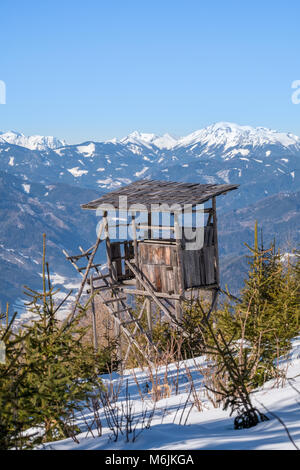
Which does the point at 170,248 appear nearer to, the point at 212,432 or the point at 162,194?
the point at 162,194

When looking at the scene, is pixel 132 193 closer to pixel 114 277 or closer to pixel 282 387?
pixel 114 277

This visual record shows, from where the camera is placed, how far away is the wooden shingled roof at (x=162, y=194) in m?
18.5

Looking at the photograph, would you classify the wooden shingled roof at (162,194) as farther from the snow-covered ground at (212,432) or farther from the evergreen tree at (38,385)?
the evergreen tree at (38,385)

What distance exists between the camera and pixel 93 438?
5168 millimetres

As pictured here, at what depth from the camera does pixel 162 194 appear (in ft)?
63.7

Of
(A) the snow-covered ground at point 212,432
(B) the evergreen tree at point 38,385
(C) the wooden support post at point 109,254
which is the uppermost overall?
(C) the wooden support post at point 109,254

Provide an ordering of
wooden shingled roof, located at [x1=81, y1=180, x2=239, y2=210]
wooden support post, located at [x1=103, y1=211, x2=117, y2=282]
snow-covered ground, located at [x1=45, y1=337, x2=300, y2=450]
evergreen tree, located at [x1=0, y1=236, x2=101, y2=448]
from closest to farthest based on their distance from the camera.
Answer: snow-covered ground, located at [x1=45, y1=337, x2=300, y2=450] → evergreen tree, located at [x1=0, y1=236, x2=101, y2=448] → wooden shingled roof, located at [x1=81, y1=180, x2=239, y2=210] → wooden support post, located at [x1=103, y1=211, x2=117, y2=282]

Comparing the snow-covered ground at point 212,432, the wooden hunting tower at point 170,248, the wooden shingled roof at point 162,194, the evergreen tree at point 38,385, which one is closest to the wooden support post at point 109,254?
the wooden hunting tower at point 170,248

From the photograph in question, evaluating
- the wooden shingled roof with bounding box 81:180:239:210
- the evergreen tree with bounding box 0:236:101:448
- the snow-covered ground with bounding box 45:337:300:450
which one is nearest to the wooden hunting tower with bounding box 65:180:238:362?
the wooden shingled roof with bounding box 81:180:239:210

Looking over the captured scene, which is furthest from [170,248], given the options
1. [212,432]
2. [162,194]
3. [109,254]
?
[212,432]

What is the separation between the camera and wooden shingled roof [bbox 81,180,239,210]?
18453 mm

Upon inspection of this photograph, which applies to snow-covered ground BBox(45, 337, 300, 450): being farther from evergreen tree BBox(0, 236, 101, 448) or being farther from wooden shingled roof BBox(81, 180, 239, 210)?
wooden shingled roof BBox(81, 180, 239, 210)
